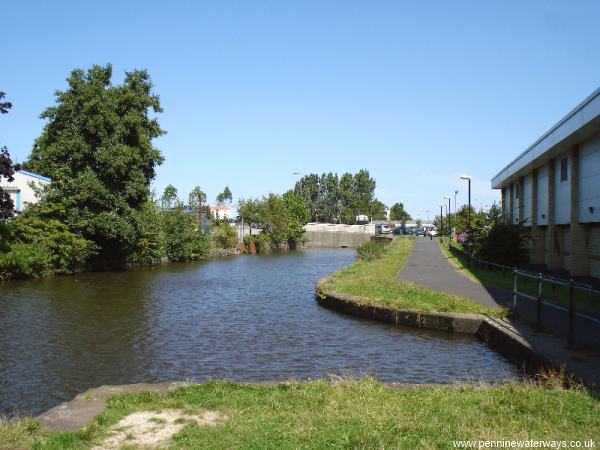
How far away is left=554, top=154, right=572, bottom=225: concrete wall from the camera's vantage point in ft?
84.4

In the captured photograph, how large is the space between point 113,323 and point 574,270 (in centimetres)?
1805

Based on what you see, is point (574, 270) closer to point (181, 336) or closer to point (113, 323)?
point (181, 336)

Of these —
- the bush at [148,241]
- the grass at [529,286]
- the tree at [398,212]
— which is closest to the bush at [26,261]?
the bush at [148,241]

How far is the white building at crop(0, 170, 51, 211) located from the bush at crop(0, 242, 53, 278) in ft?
14.1

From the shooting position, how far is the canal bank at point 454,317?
9.63m

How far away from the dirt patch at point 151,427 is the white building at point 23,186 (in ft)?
106

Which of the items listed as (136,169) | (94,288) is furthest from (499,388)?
(136,169)

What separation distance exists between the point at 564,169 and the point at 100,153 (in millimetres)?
26441

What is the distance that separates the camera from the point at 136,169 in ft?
124

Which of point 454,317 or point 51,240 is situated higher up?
point 51,240

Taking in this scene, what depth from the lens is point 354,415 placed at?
6.56 metres

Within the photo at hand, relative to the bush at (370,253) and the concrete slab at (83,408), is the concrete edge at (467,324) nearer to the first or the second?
the concrete slab at (83,408)

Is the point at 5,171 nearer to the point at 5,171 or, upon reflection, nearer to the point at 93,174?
the point at 5,171

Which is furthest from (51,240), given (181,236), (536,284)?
(536,284)
